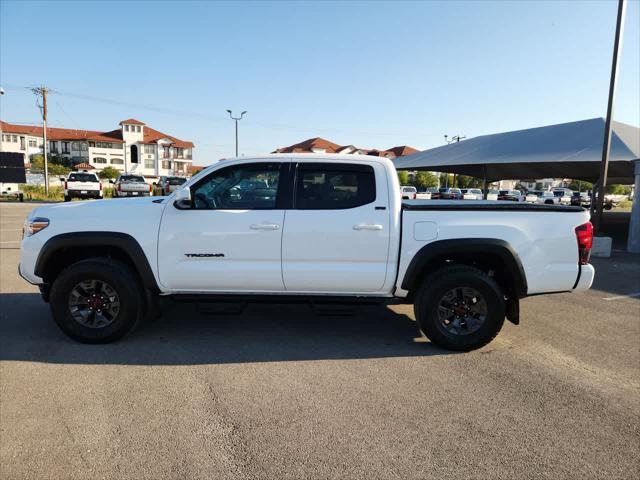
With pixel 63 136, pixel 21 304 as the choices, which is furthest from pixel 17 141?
pixel 21 304

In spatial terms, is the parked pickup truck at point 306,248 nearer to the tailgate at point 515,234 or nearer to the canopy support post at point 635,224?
the tailgate at point 515,234

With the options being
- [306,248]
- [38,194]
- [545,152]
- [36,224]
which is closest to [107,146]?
[38,194]

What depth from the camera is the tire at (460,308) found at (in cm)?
429

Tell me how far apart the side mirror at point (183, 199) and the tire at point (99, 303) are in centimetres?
86

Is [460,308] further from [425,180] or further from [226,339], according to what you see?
[425,180]

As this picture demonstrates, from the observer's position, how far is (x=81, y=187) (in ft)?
78.1

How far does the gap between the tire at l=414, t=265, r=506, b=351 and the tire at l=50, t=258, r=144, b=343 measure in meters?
2.83

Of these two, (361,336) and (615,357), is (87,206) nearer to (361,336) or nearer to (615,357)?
(361,336)

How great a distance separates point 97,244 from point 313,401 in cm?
260

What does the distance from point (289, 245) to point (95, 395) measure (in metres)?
2.03

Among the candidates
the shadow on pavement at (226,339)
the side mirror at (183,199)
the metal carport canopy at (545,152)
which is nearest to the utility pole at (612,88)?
the metal carport canopy at (545,152)

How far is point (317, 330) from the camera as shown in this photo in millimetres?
4988

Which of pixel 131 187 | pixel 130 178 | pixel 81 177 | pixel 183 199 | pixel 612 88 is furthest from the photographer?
pixel 130 178

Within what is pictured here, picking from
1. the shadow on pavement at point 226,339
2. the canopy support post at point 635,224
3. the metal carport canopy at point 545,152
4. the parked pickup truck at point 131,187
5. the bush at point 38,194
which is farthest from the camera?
the bush at point 38,194
